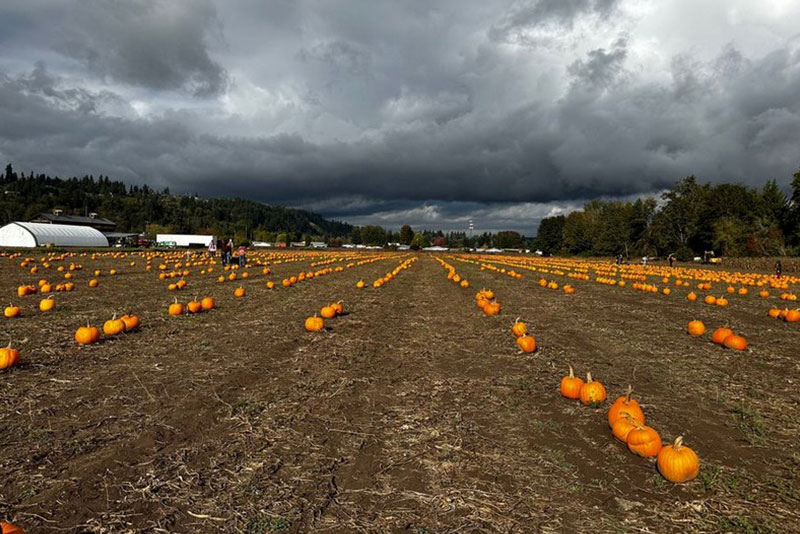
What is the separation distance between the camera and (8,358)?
27.0 feet

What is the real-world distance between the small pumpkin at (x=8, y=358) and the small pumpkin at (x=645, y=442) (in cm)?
1018

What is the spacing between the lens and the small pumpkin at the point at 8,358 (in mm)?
8156

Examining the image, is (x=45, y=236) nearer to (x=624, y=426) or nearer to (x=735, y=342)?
(x=735, y=342)

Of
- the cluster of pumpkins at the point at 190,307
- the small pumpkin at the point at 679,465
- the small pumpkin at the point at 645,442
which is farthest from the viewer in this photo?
the cluster of pumpkins at the point at 190,307

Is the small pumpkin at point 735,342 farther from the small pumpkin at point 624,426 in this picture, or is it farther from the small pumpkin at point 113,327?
the small pumpkin at point 113,327

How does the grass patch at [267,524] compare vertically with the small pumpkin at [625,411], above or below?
below

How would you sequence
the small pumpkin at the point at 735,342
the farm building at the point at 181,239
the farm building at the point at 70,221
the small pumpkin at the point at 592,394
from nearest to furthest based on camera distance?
the small pumpkin at the point at 592,394
the small pumpkin at the point at 735,342
the farm building at the point at 181,239
the farm building at the point at 70,221

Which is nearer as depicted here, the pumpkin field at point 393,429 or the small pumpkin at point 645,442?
the pumpkin field at point 393,429

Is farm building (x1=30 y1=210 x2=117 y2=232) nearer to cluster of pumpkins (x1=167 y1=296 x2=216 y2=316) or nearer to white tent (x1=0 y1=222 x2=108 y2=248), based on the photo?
white tent (x1=0 y1=222 x2=108 y2=248)

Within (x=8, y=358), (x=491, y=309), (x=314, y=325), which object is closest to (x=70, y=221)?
(x=314, y=325)

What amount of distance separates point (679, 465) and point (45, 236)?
102335mm

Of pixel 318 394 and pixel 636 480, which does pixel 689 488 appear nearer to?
pixel 636 480

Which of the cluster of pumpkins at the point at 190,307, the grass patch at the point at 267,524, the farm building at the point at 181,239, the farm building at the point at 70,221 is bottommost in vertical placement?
the grass patch at the point at 267,524

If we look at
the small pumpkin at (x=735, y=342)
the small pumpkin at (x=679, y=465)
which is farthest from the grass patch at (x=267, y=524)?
the small pumpkin at (x=735, y=342)
